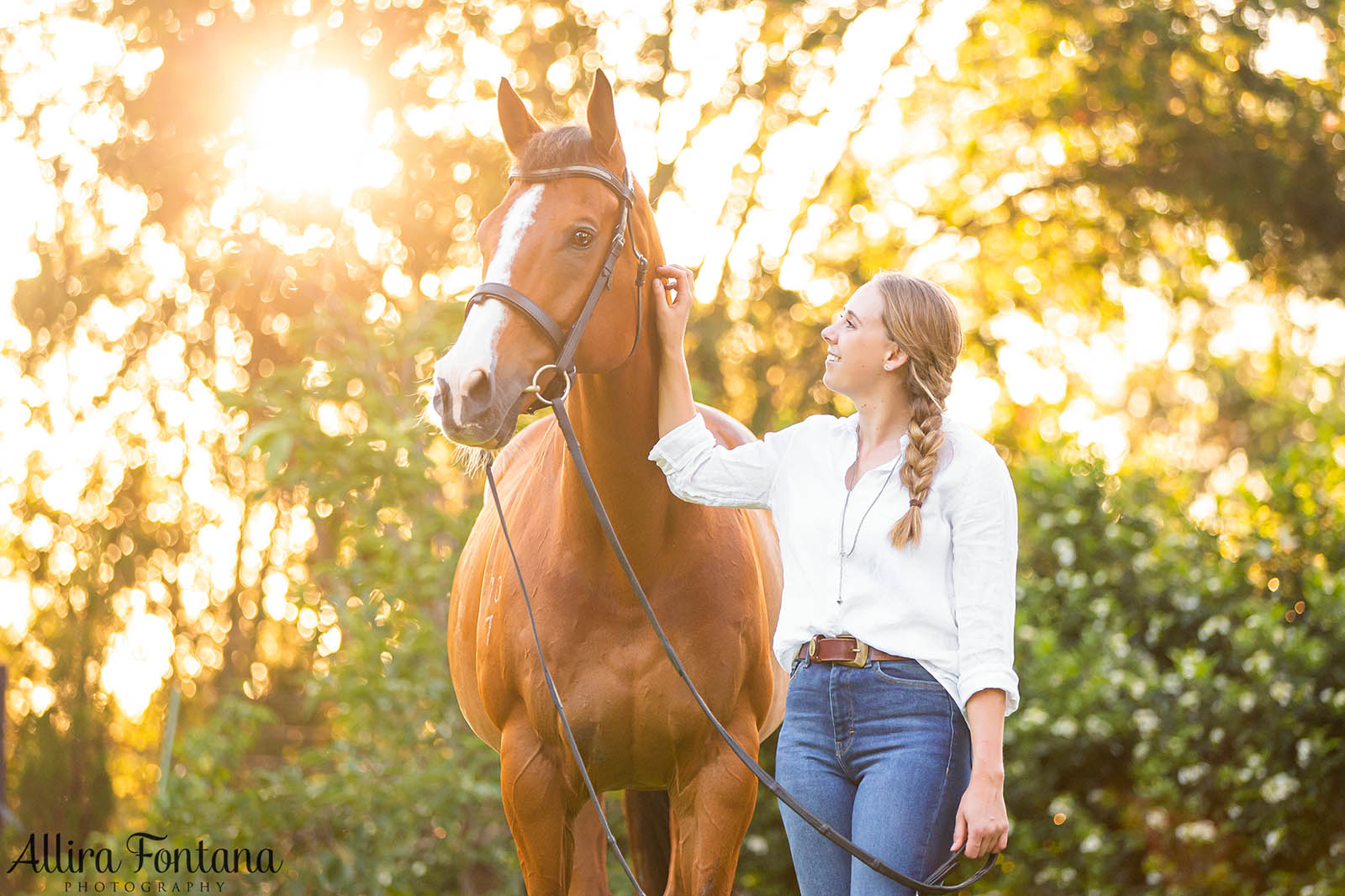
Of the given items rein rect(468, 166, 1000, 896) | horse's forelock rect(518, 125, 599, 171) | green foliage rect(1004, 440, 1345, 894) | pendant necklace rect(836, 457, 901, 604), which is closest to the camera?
rein rect(468, 166, 1000, 896)

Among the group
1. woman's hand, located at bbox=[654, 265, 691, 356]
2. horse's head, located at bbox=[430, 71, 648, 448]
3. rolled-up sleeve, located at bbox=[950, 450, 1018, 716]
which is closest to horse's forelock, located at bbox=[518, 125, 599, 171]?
horse's head, located at bbox=[430, 71, 648, 448]

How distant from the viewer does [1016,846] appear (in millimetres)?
5793

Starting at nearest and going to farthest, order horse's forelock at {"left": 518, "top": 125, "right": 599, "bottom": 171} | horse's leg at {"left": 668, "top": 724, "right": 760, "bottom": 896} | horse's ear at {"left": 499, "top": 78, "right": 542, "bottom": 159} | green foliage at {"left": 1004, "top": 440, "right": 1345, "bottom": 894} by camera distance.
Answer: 1. horse's forelock at {"left": 518, "top": 125, "right": 599, "bottom": 171}
2. horse's ear at {"left": 499, "top": 78, "right": 542, "bottom": 159}
3. horse's leg at {"left": 668, "top": 724, "right": 760, "bottom": 896}
4. green foliage at {"left": 1004, "top": 440, "right": 1345, "bottom": 894}

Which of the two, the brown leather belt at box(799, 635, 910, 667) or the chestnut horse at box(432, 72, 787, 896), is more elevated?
the chestnut horse at box(432, 72, 787, 896)

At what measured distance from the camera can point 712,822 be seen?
270 cm

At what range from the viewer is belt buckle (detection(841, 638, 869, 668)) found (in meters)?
2.15

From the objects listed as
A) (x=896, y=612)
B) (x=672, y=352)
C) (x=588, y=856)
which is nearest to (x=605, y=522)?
(x=672, y=352)

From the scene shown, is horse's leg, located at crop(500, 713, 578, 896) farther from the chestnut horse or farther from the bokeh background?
the bokeh background

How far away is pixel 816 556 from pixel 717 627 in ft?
1.89

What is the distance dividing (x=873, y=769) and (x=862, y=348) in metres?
0.75

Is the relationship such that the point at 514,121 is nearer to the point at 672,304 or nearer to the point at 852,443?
the point at 672,304

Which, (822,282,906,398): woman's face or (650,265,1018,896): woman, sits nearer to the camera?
(650,265,1018,896): woman

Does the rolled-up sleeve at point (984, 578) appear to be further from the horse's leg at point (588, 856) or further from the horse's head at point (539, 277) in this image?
the horse's leg at point (588, 856)

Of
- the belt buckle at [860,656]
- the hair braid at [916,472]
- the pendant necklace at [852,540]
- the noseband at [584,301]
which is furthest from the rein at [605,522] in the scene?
the hair braid at [916,472]
